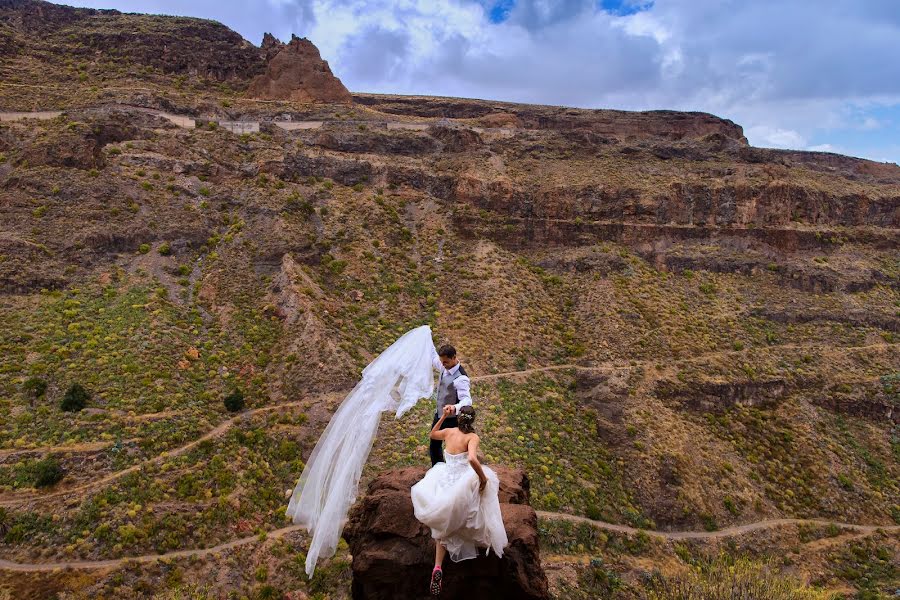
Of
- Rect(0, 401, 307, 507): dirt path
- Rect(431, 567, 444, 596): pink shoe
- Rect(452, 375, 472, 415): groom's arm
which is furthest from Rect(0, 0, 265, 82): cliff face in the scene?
Rect(431, 567, 444, 596): pink shoe

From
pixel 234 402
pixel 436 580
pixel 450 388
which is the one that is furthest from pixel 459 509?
pixel 234 402

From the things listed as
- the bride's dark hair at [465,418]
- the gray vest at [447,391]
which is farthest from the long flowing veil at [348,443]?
the bride's dark hair at [465,418]

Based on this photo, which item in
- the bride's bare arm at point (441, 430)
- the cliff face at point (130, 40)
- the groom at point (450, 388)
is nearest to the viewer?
the bride's bare arm at point (441, 430)

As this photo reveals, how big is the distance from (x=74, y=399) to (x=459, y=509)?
82.8ft

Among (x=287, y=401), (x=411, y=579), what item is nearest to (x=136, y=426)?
(x=287, y=401)

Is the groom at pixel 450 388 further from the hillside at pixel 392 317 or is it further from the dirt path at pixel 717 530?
the dirt path at pixel 717 530

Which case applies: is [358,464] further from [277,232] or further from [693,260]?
[693,260]

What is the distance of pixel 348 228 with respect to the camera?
43844 millimetres

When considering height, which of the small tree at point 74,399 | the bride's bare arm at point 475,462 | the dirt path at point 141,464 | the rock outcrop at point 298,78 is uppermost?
the rock outcrop at point 298,78

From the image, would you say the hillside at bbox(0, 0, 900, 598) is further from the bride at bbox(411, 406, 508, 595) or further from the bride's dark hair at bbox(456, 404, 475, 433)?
the bride's dark hair at bbox(456, 404, 475, 433)

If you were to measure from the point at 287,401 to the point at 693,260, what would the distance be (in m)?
34.9

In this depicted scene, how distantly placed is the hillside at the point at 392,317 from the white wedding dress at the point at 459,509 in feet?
53.3

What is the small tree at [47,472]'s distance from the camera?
22.8m

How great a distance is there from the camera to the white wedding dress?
28.4 feet
